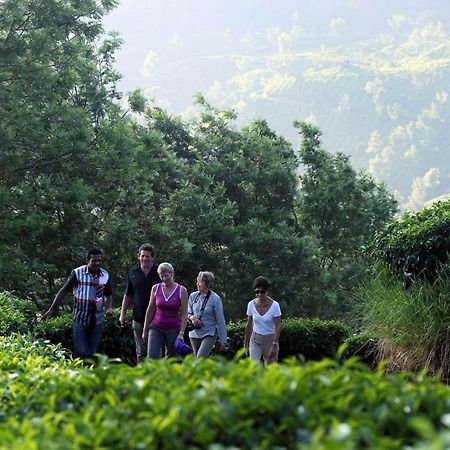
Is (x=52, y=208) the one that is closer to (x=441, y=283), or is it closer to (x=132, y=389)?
(x=441, y=283)

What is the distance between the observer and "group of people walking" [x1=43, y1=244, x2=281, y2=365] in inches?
409

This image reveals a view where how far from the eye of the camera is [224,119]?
32.1m

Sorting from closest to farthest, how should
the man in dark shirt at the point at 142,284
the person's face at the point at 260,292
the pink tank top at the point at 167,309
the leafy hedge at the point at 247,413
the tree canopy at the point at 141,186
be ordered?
the leafy hedge at the point at 247,413
the pink tank top at the point at 167,309
the person's face at the point at 260,292
the man in dark shirt at the point at 142,284
the tree canopy at the point at 141,186

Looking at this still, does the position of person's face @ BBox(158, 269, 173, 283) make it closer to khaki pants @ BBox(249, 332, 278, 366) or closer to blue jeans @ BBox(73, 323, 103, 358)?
blue jeans @ BBox(73, 323, 103, 358)

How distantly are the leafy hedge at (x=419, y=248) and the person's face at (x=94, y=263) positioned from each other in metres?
3.51

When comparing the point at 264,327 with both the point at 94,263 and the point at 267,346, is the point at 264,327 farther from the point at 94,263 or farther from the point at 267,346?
the point at 94,263

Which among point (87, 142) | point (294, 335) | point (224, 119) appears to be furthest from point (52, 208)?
point (224, 119)

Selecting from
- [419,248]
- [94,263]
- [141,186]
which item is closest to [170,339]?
[94,263]

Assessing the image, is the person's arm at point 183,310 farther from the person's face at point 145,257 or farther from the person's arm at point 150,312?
the person's face at point 145,257

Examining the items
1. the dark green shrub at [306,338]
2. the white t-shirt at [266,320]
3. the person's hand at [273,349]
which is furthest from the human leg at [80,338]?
the dark green shrub at [306,338]

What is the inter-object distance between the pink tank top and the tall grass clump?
7.98ft

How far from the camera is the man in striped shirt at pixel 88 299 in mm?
10586

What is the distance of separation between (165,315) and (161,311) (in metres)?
0.06

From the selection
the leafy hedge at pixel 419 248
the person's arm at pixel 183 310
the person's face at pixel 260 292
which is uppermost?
the leafy hedge at pixel 419 248
